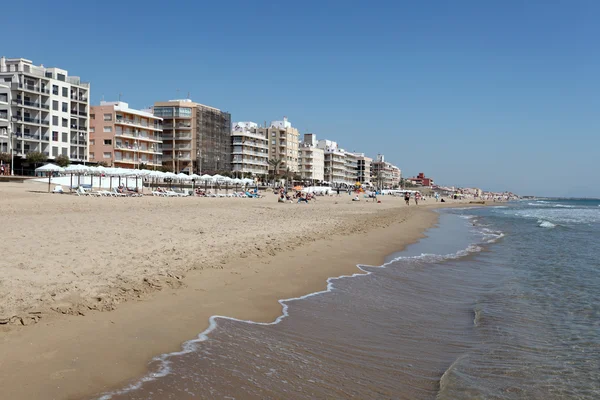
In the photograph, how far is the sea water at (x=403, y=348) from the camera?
4.63m

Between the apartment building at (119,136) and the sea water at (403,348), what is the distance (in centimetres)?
7450

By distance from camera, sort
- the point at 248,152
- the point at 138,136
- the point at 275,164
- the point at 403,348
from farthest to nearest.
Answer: the point at 275,164
the point at 248,152
the point at 138,136
the point at 403,348

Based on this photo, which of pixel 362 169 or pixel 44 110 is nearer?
pixel 44 110

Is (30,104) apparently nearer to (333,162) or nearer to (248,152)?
(248,152)

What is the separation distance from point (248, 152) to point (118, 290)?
10259 cm

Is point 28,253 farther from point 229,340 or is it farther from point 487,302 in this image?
point 487,302

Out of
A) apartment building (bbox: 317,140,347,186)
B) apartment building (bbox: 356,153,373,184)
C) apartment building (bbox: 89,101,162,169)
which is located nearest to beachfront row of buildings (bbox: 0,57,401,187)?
apartment building (bbox: 89,101,162,169)

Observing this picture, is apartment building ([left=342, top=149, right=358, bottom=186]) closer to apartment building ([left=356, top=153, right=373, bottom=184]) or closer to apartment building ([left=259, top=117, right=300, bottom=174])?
apartment building ([left=356, top=153, right=373, bottom=184])

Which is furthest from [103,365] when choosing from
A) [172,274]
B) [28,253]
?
[28,253]

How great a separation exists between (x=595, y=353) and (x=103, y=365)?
591 centimetres

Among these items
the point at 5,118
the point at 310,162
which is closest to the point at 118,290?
the point at 5,118

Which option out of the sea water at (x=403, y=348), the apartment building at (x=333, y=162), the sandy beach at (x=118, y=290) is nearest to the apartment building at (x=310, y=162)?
the apartment building at (x=333, y=162)

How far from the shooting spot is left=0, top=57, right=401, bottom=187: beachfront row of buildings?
66062mm

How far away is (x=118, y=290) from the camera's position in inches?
280
